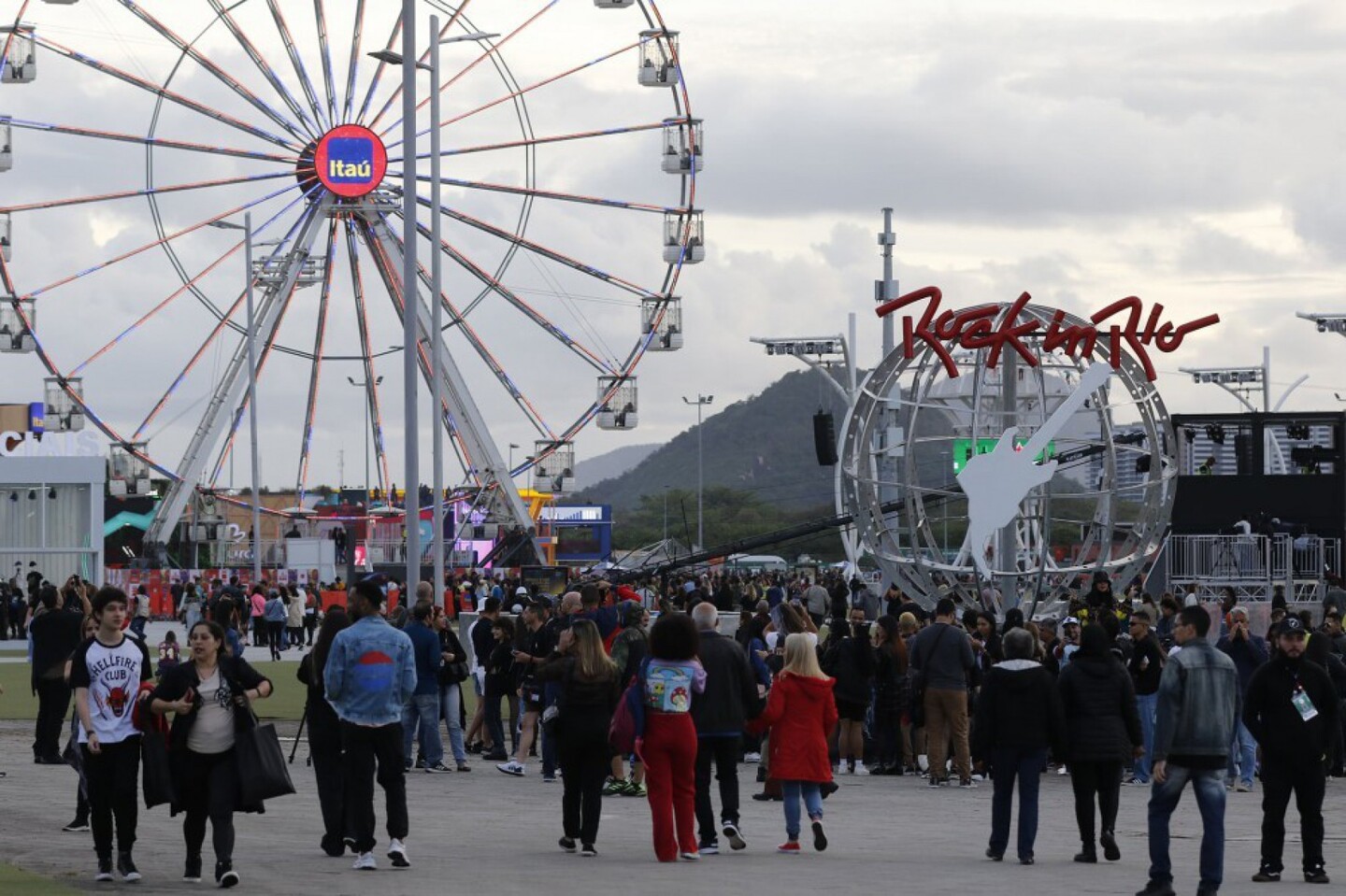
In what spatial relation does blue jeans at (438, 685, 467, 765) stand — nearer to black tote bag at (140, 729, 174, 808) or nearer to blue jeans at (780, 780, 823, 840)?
blue jeans at (780, 780, 823, 840)

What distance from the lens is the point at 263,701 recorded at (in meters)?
29.3

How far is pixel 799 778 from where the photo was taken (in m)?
13.9

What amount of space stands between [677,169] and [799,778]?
3493cm

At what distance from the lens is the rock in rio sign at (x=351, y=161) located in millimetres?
47531

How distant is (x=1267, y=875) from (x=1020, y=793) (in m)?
1.62

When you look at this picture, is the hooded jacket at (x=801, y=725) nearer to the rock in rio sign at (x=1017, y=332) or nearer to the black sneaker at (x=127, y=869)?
the black sneaker at (x=127, y=869)

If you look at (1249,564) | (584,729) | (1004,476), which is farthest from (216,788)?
(1249,564)

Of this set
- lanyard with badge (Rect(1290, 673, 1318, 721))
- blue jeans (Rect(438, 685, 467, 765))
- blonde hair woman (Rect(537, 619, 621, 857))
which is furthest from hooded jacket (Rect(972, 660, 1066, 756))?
blue jeans (Rect(438, 685, 467, 765))

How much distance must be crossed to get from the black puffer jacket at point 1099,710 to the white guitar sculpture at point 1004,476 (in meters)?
15.9

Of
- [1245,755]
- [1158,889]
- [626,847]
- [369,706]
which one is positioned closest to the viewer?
[1158,889]

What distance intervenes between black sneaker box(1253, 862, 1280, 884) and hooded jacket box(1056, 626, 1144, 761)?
1397mm

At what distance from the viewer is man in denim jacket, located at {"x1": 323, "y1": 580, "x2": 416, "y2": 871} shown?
12297mm

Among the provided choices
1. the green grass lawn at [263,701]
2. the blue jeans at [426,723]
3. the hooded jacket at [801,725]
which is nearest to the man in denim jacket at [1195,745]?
the hooded jacket at [801,725]

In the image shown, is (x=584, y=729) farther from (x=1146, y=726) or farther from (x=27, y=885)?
(x=1146, y=726)
